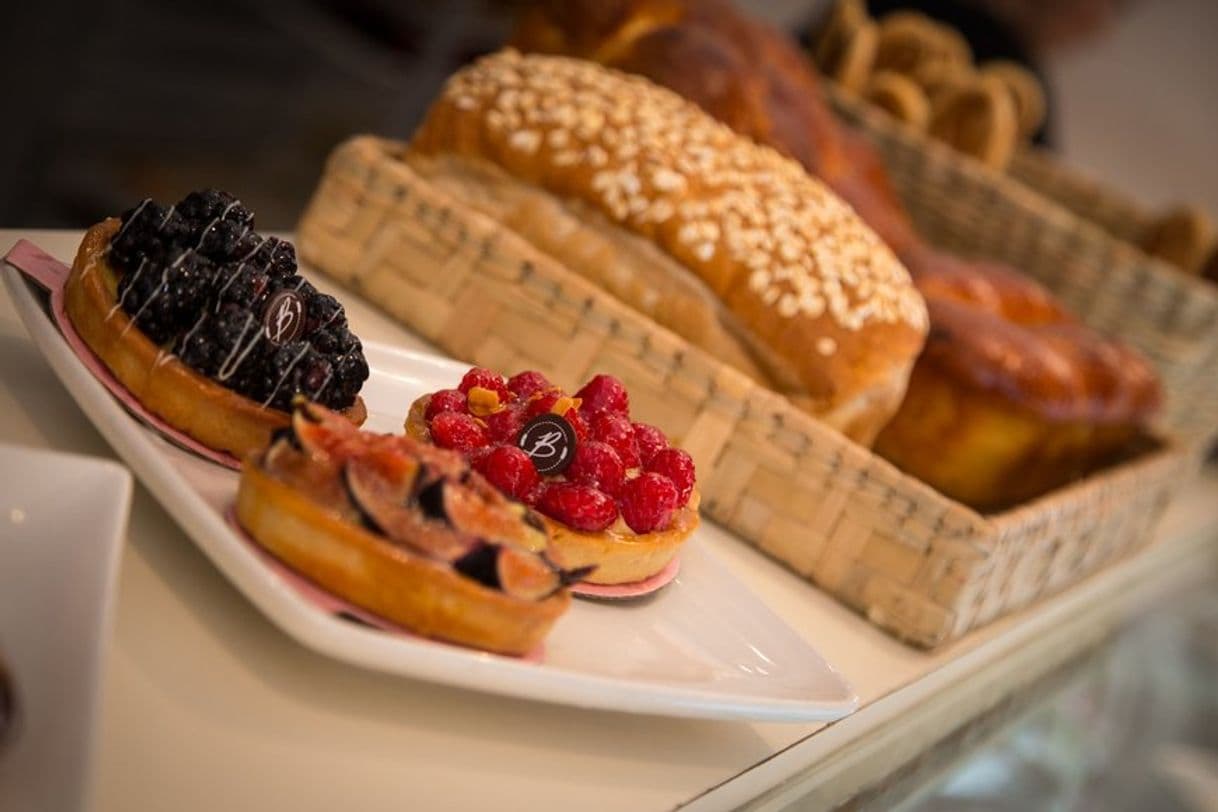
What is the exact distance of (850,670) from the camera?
1475 millimetres

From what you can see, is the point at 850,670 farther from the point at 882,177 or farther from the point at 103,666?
the point at 882,177

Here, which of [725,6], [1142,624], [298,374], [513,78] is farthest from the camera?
[725,6]

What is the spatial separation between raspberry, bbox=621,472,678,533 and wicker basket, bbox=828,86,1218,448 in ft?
6.05

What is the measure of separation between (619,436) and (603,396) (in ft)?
0.26

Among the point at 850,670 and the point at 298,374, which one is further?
the point at 850,670

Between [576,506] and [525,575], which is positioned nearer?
[525,575]

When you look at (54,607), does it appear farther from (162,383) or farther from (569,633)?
(569,633)

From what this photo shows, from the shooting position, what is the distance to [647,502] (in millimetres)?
1252

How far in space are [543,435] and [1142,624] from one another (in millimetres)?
1458

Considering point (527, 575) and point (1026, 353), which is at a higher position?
point (1026, 353)

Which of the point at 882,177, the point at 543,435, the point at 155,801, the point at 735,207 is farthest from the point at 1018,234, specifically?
the point at 155,801

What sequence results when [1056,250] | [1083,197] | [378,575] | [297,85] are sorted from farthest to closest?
1. [297,85]
2. [1083,197]
3. [1056,250]
4. [378,575]

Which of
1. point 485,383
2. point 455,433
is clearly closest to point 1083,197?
point 485,383

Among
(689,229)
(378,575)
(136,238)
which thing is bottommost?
(378,575)
